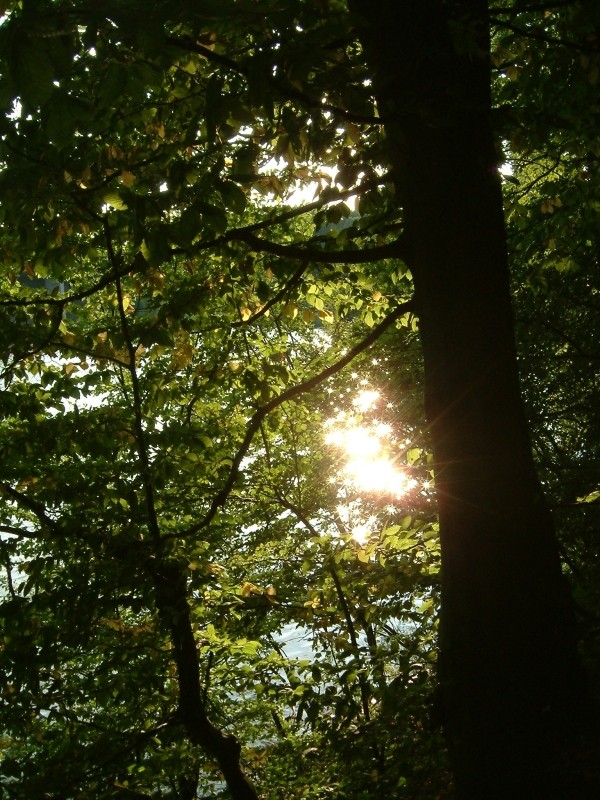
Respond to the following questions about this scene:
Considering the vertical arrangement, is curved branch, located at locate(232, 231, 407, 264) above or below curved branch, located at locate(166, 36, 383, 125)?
below

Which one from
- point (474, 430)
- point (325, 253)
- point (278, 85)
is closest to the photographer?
point (278, 85)

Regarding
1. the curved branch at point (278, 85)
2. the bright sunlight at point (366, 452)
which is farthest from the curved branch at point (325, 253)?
the bright sunlight at point (366, 452)

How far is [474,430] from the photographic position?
2959 millimetres

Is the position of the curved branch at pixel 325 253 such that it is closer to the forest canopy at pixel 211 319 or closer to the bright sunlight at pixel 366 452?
the forest canopy at pixel 211 319

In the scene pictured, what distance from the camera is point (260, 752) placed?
933 centimetres

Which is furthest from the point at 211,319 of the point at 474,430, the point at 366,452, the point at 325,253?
the point at 474,430

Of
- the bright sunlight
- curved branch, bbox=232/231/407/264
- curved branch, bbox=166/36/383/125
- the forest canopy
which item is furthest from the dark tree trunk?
the bright sunlight

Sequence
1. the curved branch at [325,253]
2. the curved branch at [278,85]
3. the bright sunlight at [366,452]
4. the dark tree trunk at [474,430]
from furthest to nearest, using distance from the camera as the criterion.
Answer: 1. the bright sunlight at [366,452]
2. the curved branch at [325,253]
3. the curved branch at [278,85]
4. the dark tree trunk at [474,430]

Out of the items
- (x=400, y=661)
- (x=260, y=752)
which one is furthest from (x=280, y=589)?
(x=400, y=661)

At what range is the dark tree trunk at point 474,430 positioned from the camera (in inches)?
108

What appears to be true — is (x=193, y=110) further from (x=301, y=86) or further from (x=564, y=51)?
(x=564, y=51)

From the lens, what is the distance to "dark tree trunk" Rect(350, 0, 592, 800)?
2756 mm

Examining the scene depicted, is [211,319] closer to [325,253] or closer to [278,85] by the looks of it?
[325,253]

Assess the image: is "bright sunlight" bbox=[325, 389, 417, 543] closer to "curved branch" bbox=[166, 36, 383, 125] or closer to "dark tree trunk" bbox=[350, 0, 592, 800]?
"dark tree trunk" bbox=[350, 0, 592, 800]
